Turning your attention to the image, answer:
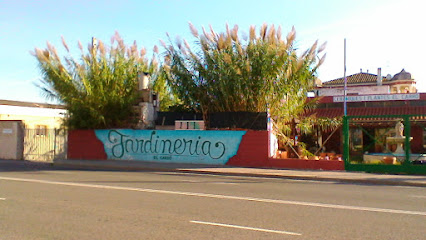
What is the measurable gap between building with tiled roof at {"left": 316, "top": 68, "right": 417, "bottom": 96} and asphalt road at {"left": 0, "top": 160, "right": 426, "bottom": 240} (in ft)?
98.2

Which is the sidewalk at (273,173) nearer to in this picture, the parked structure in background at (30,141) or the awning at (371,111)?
the parked structure in background at (30,141)

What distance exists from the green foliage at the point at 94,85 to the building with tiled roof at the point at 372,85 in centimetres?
2187

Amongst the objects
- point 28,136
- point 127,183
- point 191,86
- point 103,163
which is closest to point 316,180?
point 127,183

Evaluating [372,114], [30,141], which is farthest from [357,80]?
[30,141]

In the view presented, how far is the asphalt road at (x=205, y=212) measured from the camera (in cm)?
657

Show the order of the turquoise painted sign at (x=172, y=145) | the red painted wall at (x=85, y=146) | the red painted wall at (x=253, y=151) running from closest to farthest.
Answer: the red painted wall at (x=253, y=151), the turquoise painted sign at (x=172, y=145), the red painted wall at (x=85, y=146)

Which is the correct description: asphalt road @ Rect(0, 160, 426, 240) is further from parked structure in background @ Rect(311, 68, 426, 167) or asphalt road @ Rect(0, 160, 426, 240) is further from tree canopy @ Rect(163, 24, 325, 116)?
parked structure in background @ Rect(311, 68, 426, 167)

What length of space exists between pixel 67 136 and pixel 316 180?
15.6 m

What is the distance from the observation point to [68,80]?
22.4 meters

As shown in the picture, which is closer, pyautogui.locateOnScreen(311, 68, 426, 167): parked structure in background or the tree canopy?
the tree canopy

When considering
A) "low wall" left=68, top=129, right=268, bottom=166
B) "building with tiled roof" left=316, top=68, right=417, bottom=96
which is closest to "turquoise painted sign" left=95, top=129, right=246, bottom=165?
"low wall" left=68, top=129, right=268, bottom=166

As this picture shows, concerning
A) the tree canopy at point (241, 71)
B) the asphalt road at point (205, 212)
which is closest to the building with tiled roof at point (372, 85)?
the tree canopy at point (241, 71)

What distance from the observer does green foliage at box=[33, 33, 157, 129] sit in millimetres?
22672

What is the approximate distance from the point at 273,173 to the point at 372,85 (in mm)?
32917
